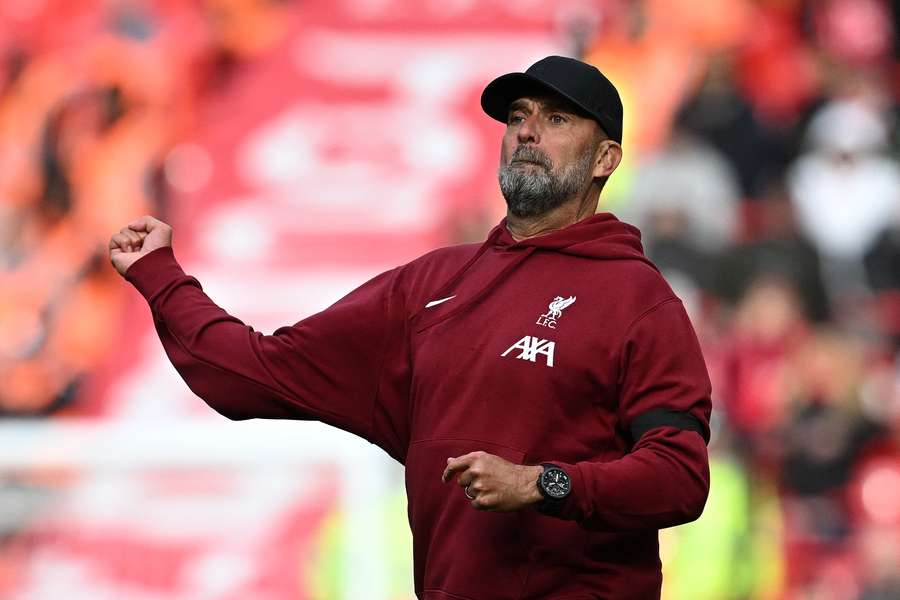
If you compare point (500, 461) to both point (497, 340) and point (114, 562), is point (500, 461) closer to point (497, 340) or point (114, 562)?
point (497, 340)

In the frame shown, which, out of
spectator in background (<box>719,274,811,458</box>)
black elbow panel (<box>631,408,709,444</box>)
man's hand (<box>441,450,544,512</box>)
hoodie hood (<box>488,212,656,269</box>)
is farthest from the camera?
spectator in background (<box>719,274,811,458</box>)

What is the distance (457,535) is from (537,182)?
68 centimetres

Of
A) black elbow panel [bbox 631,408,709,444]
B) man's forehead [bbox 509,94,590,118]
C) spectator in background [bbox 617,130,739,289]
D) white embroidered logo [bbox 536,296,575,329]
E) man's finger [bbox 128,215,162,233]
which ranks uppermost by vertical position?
spectator in background [bbox 617,130,739,289]

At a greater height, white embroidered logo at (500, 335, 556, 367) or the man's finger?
the man's finger

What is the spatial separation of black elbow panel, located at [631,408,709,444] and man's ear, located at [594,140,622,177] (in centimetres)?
56

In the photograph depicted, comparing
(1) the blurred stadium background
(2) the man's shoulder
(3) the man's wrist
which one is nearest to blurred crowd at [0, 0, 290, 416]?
(1) the blurred stadium background

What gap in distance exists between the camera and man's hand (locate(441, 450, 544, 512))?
2.41 metres

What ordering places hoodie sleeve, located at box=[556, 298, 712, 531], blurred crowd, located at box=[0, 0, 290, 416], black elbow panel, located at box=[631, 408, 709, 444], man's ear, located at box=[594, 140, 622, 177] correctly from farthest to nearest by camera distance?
blurred crowd, located at box=[0, 0, 290, 416] < man's ear, located at box=[594, 140, 622, 177] < black elbow panel, located at box=[631, 408, 709, 444] < hoodie sleeve, located at box=[556, 298, 712, 531]

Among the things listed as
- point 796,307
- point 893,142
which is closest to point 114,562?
point 796,307

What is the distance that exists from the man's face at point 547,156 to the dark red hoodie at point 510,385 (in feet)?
0.24

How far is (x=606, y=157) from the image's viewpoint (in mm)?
2998

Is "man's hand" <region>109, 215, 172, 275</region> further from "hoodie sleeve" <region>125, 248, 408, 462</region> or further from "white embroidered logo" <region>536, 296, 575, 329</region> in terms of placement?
"white embroidered logo" <region>536, 296, 575, 329</region>

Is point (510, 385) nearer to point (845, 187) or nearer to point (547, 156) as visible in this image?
point (547, 156)

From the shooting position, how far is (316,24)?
8.55 m
